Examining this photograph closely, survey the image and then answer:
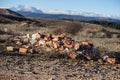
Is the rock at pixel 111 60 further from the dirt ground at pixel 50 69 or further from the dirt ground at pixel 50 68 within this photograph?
the dirt ground at pixel 50 69

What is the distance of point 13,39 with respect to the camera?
17.2 m

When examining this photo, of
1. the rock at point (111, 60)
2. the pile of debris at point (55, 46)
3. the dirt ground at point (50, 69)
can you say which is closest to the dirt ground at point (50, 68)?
the dirt ground at point (50, 69)

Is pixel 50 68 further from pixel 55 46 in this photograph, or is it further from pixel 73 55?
pixel 55 46

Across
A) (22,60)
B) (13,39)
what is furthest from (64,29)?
(22,60)

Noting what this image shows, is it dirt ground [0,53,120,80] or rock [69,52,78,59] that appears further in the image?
rock [69,52,78,59]

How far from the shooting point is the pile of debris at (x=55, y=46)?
48.2 feet

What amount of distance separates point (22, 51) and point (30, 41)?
89.4 inches

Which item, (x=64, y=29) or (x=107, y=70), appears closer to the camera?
(x=107, y=70)

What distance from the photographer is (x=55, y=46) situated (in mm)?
15531

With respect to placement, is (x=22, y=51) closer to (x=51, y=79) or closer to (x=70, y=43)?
(x=70, y=43)

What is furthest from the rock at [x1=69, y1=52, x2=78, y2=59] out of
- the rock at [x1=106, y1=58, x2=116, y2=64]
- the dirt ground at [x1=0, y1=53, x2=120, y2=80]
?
the rock at [x1=106, y1=58, x2=116, y2=64]

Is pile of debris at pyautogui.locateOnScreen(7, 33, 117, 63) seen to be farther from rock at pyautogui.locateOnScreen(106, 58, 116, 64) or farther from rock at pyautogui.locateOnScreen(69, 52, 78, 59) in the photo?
rock at pyautogui.locateOnScreen(106, 58, 116, 64)

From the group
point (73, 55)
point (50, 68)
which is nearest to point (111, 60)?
point (73, 55)

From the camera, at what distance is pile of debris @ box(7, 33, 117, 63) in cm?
1468
